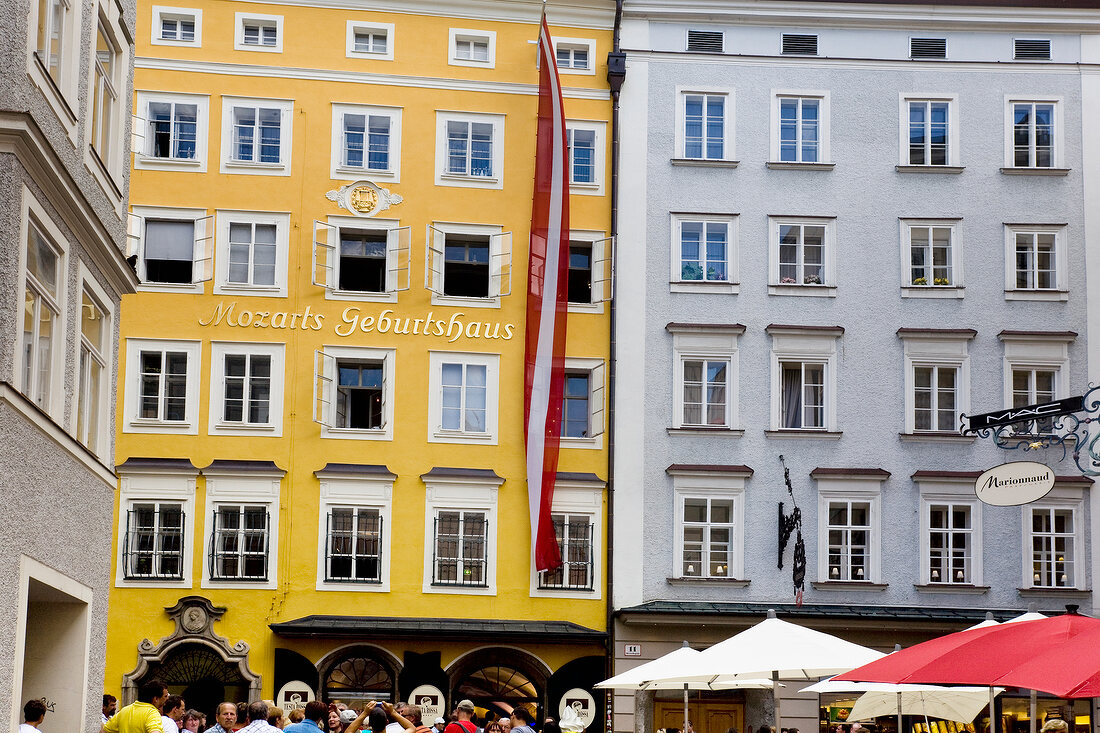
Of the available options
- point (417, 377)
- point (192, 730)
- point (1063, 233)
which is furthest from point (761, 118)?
point (192, 730)

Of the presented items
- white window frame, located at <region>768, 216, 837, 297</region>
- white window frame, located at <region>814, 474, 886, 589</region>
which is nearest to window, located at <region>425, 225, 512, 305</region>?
white window frame, located at <region>768, 216, 837, 297</region>

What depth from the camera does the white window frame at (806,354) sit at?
1296 inches

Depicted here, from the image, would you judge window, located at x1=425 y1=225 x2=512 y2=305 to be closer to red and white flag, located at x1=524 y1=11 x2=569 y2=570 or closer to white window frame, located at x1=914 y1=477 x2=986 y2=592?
red and white flag, located at x1=524 y1=11 x2=569 y2=570

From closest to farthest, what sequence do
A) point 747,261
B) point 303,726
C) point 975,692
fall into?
point 303,726, point 975,692, point 747,261

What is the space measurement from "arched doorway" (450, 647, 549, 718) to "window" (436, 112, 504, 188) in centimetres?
1011

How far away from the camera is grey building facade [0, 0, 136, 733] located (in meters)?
12.9

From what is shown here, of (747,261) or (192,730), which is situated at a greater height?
(747,261)

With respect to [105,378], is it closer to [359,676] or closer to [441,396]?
[359,676]

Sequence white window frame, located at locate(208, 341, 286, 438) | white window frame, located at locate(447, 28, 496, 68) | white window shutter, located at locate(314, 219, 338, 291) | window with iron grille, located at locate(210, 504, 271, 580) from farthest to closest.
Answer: white window frame, located at locate(447, 28, 496, 68), white window shutter, located at locate(314, 219, 338, 291), white window frame, located at locate(208, 341, 286, 438), window with iron grille, located at locate(210, 504, 271, 580)

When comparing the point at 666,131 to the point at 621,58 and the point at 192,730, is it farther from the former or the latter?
the point at 192,730

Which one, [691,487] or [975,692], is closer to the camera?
[975,692]

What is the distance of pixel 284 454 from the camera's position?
104 feet

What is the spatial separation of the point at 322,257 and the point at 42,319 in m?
18.3

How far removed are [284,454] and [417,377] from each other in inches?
126
